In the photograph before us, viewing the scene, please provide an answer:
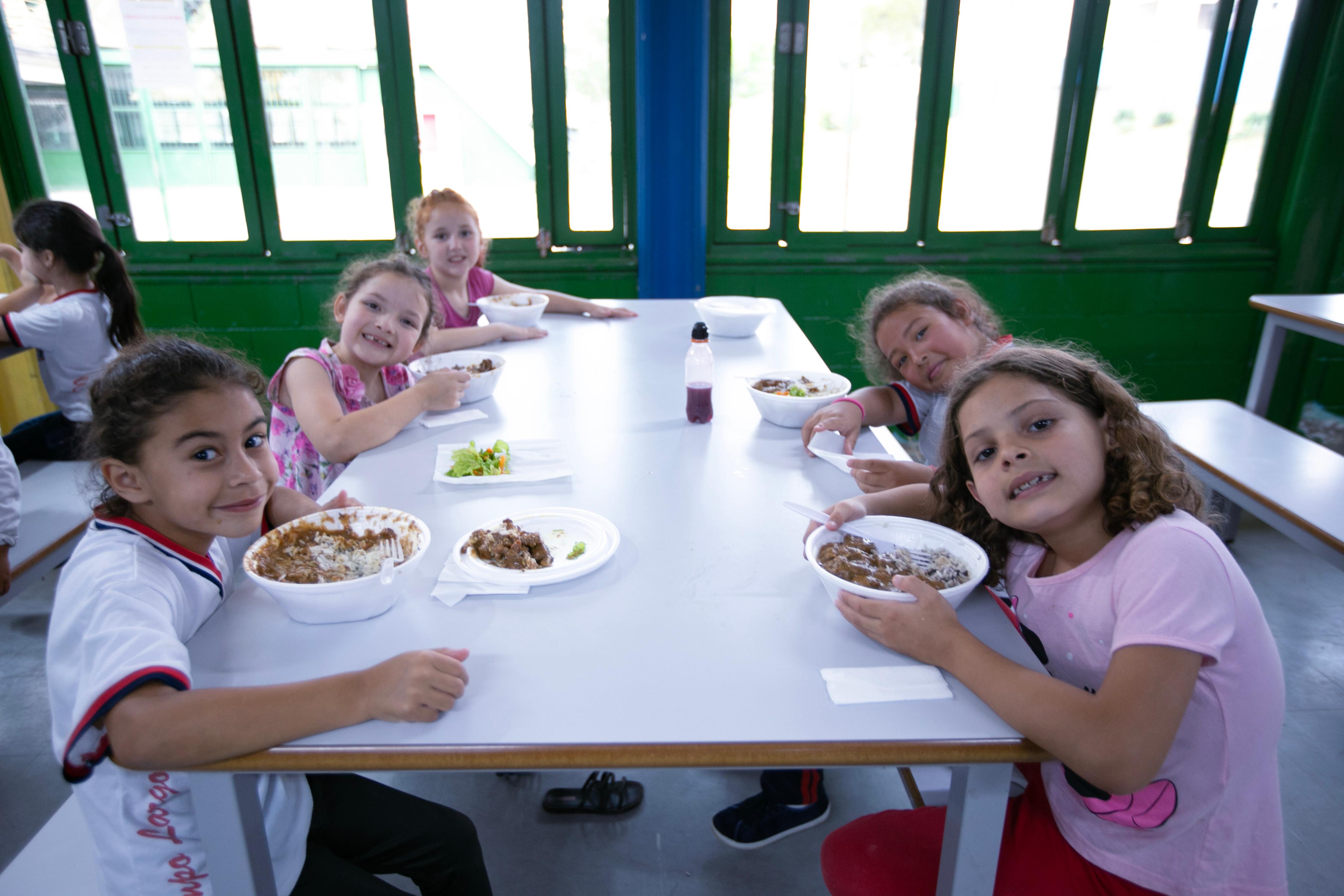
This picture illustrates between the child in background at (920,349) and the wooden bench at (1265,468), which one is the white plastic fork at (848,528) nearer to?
the child in background at (920,349)

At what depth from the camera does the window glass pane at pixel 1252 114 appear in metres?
3.62

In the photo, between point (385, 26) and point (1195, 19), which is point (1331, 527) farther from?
point (385, 26)

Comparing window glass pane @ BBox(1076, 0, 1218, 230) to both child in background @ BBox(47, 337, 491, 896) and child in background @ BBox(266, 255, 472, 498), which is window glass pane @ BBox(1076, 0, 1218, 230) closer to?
child in background @ BBox(266, 255, 472, 498)

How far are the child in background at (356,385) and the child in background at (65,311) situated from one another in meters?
0.98

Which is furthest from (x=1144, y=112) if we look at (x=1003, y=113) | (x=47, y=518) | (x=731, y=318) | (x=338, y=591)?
(x=47, y=518)

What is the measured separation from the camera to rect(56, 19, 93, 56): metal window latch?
3422mm

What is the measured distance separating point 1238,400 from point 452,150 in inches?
159

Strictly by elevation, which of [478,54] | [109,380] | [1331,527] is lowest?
[1331,527]

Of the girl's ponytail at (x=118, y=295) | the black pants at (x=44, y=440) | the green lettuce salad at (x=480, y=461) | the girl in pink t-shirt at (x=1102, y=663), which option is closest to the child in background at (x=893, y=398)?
the girl in pink t-shirt at (x=1102, y=663)

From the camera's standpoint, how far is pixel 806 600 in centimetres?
113

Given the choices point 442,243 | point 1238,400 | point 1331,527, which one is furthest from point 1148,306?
point 442,243

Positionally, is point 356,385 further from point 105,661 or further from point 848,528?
point 848,528

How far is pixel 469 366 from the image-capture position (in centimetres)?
215

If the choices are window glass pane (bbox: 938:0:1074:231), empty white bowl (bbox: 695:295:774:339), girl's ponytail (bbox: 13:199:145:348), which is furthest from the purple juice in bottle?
window glass pane (bbox: 938:0:1074:231)
